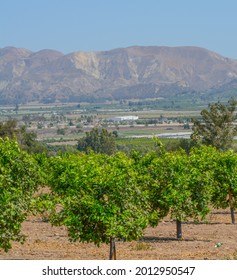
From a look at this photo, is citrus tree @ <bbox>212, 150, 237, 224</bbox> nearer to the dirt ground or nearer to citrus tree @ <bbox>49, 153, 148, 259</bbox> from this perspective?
the dirt ground

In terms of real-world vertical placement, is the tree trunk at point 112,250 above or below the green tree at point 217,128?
above

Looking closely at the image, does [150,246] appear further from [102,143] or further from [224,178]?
[102,143]

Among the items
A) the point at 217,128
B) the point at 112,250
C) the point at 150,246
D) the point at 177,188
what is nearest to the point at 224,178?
the point at 177,188

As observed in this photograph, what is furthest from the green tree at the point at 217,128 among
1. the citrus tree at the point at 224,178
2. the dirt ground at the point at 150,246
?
the citrus tree at the point at 224,178

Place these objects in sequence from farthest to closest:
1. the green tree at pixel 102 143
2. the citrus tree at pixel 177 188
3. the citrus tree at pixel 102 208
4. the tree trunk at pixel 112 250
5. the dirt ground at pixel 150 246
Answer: the green tree at pixel 102 143 < the citrus tree at pixel 177 188 < the dirt ground at pixel 150 246 < the tree trunk at pixel 112 250 < the citrus tree at pixel 102 208

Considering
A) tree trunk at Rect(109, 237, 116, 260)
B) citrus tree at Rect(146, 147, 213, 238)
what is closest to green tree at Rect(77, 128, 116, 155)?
citrus tree at Rect(146, 147, 213, 238)

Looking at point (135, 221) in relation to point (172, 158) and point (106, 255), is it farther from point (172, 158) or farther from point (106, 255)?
point (172, 158)

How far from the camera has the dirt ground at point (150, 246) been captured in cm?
2972

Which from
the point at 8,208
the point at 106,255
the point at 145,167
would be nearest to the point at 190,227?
the point at 145,167

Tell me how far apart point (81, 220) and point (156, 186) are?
10.3 meters

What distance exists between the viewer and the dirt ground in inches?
1170

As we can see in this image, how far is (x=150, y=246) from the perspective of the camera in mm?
34281

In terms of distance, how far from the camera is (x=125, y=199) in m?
26.2

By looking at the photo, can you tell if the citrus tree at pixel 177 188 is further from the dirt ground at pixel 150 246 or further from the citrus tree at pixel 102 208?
the citrus tree at pixel 102 208
